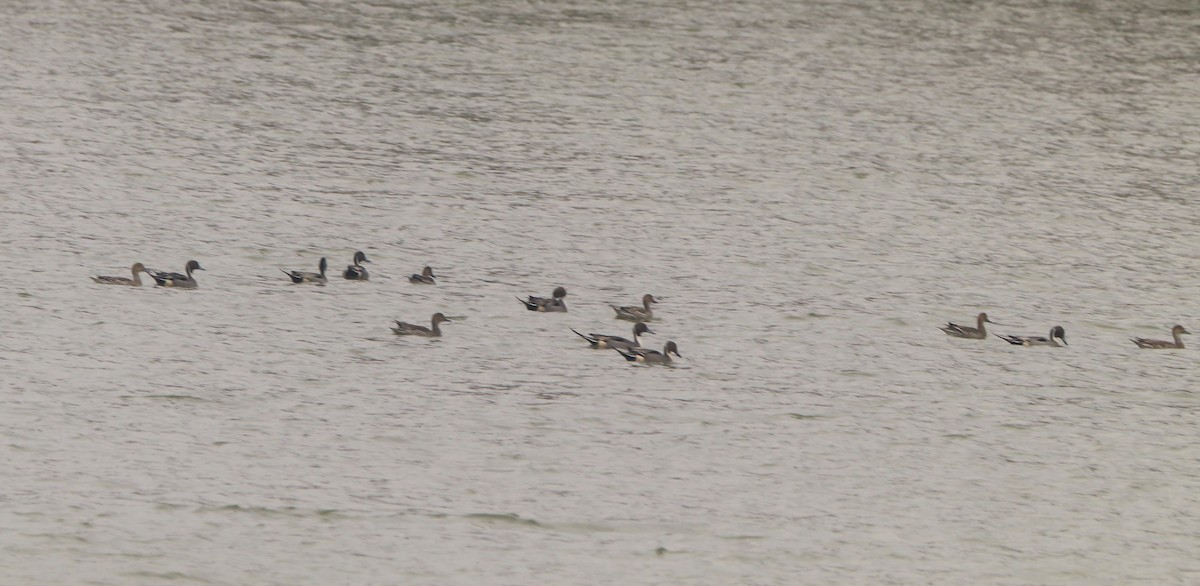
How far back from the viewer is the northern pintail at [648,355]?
16.5 meters

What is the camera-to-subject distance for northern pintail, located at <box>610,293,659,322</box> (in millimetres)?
17750

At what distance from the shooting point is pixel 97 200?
21.6m

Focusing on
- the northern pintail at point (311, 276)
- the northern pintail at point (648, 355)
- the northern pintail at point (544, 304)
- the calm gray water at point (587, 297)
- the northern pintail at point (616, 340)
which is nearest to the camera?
the calm gray water at point (587, 297)

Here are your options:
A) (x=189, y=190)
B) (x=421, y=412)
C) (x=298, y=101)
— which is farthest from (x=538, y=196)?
(x=421, y=412)

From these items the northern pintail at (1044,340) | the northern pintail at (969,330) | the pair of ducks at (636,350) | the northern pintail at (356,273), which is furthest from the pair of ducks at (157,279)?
the northern pintail at (1044,340)

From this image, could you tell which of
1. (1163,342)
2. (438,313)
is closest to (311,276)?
(438,313)

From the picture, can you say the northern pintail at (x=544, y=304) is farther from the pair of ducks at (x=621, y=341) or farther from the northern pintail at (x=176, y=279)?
the northern pintail at (x=176, y=279)

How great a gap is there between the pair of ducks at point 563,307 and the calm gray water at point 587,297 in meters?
0.15

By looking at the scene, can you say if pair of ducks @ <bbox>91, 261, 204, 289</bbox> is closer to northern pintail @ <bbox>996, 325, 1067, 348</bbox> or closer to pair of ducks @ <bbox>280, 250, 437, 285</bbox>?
pair of ducks @ <bbox>280, 250, 437, 285</bbox>

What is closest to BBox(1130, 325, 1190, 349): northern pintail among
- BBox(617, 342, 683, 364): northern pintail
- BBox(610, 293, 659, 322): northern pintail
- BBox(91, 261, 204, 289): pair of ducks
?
BBox(617, 342, 683, 364): northern pintail

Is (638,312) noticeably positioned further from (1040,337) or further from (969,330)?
(1040,337)

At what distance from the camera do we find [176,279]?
18.1m

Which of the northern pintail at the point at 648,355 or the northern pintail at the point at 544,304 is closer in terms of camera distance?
the northern pintail at the point at 648,355

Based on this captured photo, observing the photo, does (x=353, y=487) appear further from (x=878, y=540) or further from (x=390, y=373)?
(x=878, y=540)
